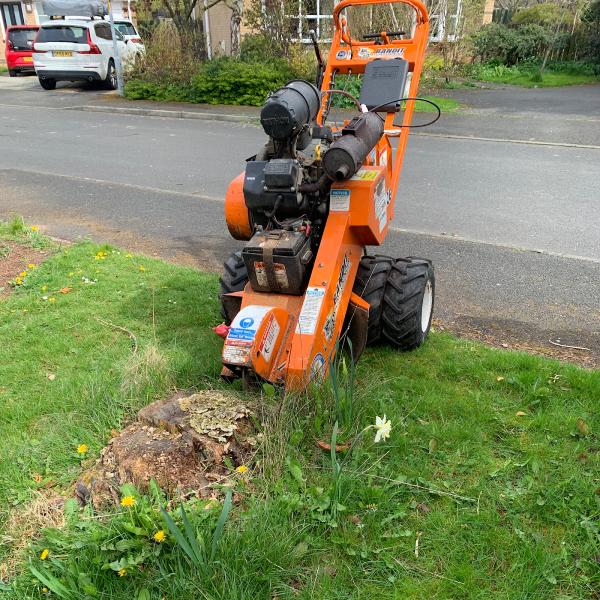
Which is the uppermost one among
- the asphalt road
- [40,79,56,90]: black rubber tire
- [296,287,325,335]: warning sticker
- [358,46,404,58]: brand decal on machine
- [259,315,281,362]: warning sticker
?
[358,46,404,58]: brand decal on machine

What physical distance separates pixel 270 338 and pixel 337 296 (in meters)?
0.51

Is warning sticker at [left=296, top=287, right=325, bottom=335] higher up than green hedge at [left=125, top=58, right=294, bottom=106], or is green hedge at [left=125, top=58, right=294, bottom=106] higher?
warning sticker at [left=296, top=287, right=325, bottom=335]

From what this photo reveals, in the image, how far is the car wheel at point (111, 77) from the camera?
68.6ft

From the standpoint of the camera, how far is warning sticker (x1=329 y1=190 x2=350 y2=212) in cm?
360

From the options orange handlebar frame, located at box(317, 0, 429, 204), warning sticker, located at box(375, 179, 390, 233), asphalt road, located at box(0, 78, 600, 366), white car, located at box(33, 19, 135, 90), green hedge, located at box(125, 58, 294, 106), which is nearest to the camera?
warning sticker, located at box(375, 179, 390, 233)

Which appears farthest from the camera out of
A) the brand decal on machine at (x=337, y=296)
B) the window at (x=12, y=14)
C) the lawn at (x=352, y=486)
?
the window at (x=12, y=14)

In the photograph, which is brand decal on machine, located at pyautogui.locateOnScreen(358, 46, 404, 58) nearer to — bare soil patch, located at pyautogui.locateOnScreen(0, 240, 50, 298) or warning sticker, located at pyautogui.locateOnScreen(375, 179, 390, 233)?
warning sticker, located at pyautogui.locateOnScreen(375, 179, 390, 233)

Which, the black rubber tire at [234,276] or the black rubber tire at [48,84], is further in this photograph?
the black rubber tire at [48,84]

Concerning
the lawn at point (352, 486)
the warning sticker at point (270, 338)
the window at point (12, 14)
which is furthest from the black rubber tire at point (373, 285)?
the window at point (12, 14)

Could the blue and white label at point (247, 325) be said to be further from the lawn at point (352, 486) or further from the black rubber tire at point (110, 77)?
the black rubber tire at point (110, 77)

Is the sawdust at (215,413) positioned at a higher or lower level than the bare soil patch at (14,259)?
higher

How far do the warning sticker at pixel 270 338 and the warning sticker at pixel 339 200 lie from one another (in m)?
0.77

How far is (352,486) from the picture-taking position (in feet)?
9.43

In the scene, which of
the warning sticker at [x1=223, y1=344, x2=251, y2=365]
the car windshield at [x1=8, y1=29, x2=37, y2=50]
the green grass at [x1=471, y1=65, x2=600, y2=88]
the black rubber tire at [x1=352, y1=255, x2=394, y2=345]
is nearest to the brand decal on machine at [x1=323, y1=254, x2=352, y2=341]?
the black rubber tire at [x1=352, y1=255, x2=394, y2=345]
